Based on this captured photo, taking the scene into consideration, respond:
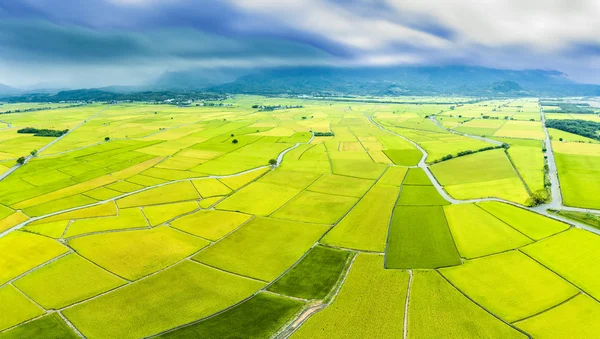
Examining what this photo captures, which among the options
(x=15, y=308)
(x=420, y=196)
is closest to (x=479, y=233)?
(x=420, y=196)

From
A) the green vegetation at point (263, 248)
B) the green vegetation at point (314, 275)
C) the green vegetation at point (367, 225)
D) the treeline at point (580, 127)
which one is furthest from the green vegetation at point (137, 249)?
the treeline at point (580, 127)

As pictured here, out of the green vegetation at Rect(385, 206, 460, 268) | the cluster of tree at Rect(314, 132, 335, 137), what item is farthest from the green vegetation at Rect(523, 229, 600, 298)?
the cluster of tree at Rect(314, 132, 335, 137)

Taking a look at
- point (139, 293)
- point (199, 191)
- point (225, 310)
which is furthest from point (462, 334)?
point (199, 191)

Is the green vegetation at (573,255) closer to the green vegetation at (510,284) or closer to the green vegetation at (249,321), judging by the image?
the green vegetation at (510,284)

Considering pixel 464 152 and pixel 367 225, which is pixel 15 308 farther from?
pixel 464 152

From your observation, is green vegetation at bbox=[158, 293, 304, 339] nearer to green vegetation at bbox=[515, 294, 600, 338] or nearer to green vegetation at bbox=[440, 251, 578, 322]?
green vegetation at bbox=[440, 251, 578, 322]

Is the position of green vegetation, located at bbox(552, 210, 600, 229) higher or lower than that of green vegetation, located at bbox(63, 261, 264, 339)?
higher
